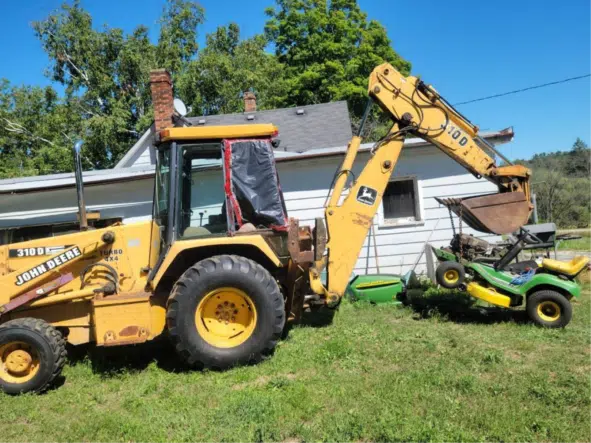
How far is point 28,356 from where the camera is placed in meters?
4.87

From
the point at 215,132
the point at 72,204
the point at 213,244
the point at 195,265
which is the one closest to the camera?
the point at 195,265

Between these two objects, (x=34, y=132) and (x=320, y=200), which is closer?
(x=320, y=200)

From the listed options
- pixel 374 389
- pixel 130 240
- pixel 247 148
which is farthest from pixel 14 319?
pixel 374 389

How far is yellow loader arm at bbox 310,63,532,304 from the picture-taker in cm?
596

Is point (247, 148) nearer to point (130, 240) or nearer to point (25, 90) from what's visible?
point (130, 240)

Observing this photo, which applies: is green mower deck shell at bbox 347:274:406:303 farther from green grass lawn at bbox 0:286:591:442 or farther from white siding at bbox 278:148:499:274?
white siding at bbox 278:148:499:274

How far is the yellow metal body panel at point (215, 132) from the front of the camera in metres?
5.22

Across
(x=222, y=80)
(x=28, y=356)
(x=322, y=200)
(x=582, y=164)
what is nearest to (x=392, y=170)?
(x=322, y=200)

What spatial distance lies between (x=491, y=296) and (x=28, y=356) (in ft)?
18.7

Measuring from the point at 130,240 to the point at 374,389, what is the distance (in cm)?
327

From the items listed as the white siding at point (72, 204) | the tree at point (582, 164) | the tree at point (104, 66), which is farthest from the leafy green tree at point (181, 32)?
the tree at point (582, 164)

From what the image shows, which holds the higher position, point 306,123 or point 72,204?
point 306,123

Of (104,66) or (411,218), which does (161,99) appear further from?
(104,66)

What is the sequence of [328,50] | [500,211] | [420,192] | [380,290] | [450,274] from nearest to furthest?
[500,211] < [450,274] < [380,290] < [420,192] < [328,50]
